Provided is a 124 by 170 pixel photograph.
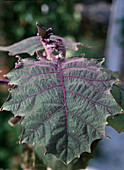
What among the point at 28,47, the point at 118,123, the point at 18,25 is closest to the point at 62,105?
the point at 118,123

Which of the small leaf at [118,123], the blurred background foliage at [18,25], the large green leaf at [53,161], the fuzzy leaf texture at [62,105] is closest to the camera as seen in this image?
the fuzzy leaf texture at [62,105]

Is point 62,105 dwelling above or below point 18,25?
below

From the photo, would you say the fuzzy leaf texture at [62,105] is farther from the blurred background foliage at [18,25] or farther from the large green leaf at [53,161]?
the blurred background foliage at [18,25]

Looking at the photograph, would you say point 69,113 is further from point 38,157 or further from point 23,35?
point 23,35

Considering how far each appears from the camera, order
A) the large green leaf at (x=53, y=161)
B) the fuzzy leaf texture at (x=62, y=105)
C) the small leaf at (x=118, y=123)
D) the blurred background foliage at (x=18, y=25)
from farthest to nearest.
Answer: the blurred background foliage at (x=18, y=25) < the large green leaf at (x=53, y=161) < the small leaf at (x=118, y=123) < the fuzzy leaf texture at (x=62, y=105)

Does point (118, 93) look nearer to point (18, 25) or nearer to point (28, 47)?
point (28, 47)

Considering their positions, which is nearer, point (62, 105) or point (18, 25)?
point (62, 105)

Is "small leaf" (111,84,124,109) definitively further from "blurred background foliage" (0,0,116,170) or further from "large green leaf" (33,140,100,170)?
"blurred background foliage" (0,0,116,170)

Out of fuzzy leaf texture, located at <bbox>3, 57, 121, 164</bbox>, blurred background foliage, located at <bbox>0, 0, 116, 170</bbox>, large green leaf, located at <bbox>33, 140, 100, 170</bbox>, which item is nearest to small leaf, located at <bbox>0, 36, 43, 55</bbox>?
fuzzy leaf texture, located at <bbox>3, 57, 121, 164</bbox>

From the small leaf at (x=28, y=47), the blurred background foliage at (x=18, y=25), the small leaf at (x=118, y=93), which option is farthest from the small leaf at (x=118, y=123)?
the blurred background foliage at (x=18, y=25)
